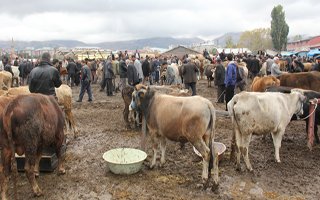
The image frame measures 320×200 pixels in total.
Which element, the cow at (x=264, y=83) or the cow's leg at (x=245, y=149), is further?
the cow at (x=264, y=83)

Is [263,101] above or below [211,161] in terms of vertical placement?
above

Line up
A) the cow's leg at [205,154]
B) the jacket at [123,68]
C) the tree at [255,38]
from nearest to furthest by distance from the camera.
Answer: the cow's leg at [205,154], the jacket at [123,68], the tree at [255,38]

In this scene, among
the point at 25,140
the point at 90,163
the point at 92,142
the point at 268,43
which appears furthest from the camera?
the point at 268,43

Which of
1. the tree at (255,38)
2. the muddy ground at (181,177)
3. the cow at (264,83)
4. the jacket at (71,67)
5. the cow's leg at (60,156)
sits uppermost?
the tree at (255,38)

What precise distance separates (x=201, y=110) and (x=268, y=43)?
12217cm

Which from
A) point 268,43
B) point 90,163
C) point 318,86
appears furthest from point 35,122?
point 268,43

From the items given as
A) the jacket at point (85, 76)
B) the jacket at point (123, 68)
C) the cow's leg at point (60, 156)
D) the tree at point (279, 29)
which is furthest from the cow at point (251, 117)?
A: the tree at point (279, 29)

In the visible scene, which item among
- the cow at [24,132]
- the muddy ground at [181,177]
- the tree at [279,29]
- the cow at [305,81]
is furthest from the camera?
the tree at [279,29]

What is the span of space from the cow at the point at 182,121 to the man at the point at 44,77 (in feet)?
6.77

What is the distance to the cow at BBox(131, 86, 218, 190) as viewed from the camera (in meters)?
6.09

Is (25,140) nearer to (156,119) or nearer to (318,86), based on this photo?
(156,119)

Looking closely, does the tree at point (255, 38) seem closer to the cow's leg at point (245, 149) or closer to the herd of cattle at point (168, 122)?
the herd of cattle at point (168, 122)

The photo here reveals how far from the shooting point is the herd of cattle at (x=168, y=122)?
5.35 metres

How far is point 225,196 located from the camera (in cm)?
577
